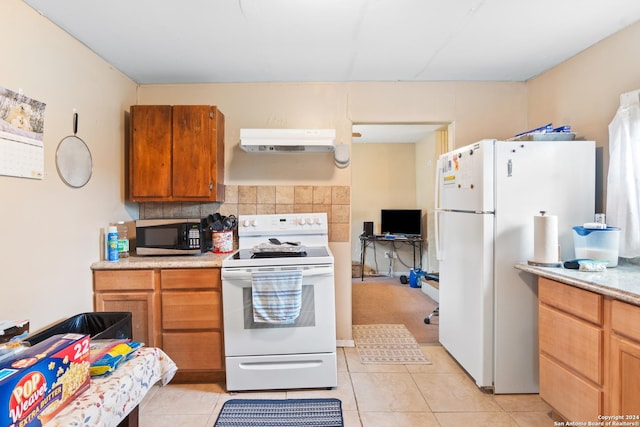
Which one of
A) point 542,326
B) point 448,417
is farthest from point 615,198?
point 448,417

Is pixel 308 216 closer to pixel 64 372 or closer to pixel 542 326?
pixel 542 326

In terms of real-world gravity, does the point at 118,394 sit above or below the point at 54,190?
below

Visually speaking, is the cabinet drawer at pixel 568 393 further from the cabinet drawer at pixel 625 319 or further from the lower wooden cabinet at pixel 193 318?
the lower wooden cabinet at pixel 193 318

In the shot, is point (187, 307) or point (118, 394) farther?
point (187, 307)

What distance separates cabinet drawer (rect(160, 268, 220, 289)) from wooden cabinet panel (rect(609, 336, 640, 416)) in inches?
81.3

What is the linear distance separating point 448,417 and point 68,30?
310 centimetres

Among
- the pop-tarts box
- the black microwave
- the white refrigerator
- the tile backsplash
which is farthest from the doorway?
the pop-tarts box

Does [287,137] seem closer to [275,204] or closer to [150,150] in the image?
[275,204]

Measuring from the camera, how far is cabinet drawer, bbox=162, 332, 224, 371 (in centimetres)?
218

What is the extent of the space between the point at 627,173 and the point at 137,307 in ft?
9.86

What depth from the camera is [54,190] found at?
6.02ft

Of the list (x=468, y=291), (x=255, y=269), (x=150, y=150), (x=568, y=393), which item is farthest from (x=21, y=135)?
(x=568, y=393)

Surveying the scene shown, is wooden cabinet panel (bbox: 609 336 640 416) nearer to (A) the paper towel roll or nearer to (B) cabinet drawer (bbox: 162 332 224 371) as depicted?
(A) the paper towel roll

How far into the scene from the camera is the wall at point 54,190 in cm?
158
